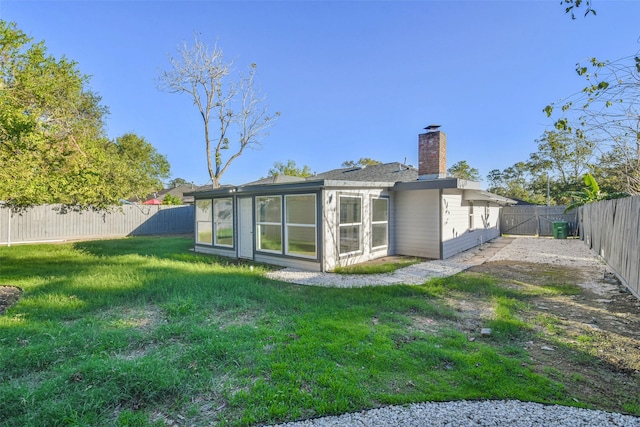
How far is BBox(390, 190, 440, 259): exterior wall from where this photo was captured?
34.3ft

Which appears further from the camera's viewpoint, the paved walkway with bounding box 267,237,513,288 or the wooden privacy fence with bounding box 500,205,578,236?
the wooden privacy fence with bounding box 500,205,578,236

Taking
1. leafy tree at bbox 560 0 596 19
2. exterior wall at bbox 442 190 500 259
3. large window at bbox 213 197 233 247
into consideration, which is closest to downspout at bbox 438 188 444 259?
exterior wall at bbox 442 190 500 259

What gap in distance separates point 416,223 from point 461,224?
2.46m

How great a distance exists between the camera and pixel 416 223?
35.8ft

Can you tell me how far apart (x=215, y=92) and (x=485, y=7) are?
638 inches

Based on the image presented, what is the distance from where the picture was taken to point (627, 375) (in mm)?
3324

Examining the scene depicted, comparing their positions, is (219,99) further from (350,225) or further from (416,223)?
(416,223)

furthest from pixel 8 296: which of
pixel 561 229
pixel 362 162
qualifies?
pixel 362 162

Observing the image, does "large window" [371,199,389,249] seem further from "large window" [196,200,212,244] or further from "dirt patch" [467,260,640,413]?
"large window" [196,200,212,244]

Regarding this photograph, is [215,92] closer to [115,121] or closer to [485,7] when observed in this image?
[115,121]

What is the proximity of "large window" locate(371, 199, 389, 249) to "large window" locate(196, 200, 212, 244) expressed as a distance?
19.9 feet

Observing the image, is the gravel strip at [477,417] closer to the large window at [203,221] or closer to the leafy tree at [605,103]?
the leafy tree at [605,103]

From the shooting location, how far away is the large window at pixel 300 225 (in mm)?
8954

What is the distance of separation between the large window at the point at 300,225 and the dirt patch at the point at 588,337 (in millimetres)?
4819
